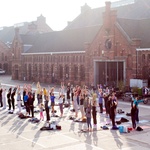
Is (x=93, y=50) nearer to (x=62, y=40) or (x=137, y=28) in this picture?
(x=137, y=28)

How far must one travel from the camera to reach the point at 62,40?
53.2 meters

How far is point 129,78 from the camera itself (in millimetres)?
37094

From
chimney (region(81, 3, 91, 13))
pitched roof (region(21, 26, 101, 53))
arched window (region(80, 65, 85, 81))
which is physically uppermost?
chimney (region(81, 3, 91, 13))

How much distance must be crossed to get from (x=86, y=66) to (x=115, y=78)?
209 inches

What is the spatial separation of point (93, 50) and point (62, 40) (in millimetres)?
12181

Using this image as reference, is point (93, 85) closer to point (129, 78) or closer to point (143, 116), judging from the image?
point (129, 78)

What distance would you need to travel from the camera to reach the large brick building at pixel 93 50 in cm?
3738

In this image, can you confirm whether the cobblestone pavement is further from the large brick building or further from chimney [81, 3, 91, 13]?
chimney [81, 3, 91, 13]

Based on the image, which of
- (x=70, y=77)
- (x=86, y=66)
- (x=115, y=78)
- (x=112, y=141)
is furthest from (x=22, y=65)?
(x=112, y=141)

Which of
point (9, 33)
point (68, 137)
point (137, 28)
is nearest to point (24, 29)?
point (9, 33)

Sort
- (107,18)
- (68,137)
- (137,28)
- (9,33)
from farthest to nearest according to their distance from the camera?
(9,33) < (137,28) < (107,18) < (68,137)

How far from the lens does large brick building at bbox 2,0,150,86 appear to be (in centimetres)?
3738

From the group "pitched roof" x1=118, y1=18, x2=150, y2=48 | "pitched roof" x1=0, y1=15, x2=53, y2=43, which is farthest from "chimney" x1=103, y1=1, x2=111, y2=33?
"pitched roof" x1=0, y1=15, x2=53, y2=43

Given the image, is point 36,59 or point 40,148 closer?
point 40,148
